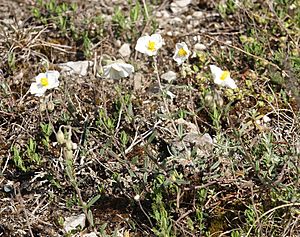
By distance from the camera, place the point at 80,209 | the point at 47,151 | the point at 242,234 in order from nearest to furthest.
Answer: the point at 242,234 → the point at 80,209 → the point at 47,151

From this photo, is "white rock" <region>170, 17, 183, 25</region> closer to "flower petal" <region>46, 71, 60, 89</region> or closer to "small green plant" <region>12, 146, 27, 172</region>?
"flower petal" <region>46, 71, 60, 89</region>

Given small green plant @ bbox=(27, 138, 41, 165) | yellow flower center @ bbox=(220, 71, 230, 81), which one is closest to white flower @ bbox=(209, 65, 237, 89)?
yellow flower center @ bbox=(220, 71, 230, 81)

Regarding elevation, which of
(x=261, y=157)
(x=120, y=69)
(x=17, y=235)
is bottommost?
(x=17, y=235)

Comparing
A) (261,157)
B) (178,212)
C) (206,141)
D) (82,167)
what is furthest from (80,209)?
(261,157)

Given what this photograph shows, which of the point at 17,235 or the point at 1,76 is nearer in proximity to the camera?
the point at 17,235

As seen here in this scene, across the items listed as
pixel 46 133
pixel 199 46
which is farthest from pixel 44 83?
pixel 199 46

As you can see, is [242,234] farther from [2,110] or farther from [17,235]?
[2,110]

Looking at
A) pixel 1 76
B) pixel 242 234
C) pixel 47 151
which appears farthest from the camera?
pixel 1 76

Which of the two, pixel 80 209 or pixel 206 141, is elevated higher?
pixel 206 141
